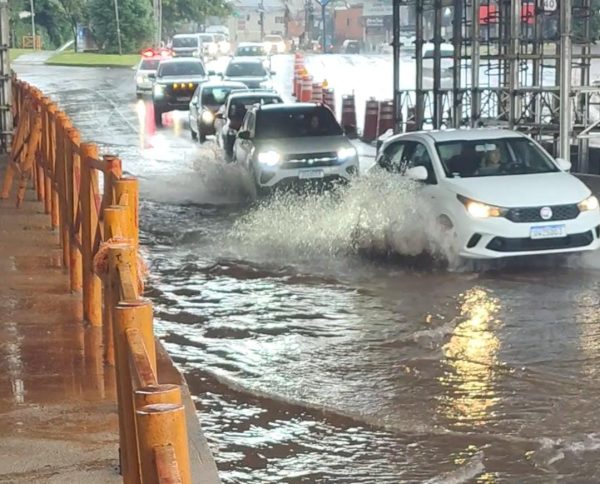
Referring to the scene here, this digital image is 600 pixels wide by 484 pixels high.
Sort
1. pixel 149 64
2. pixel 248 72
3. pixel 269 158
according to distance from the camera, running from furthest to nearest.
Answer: pixel 149 64, pixel 248 72, pixel 269 158

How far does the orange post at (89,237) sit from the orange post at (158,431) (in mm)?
5226

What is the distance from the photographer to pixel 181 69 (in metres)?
37.9

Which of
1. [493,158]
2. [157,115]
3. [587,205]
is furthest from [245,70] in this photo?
[587,205]

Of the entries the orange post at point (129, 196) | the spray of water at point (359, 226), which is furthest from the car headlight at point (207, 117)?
the orange post at point (129, 196)

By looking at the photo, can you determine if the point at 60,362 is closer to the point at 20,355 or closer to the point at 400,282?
the point at 20,355

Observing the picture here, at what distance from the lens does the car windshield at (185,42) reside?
222 feet

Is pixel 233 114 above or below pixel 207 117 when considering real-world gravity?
above

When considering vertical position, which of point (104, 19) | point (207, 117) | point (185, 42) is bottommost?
point (207, 117)

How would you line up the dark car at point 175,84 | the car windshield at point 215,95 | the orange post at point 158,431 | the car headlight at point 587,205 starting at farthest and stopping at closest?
the dark car at point 175,84 → the car windshield at point 215,95 → the car headlight at point 587,205 → the orange post at point 158,431

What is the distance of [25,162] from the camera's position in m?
14.5

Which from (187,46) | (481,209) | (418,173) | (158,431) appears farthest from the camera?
(187,46)

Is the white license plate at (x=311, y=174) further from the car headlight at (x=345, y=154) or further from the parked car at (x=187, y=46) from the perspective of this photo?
the parked car at (x=187, y=46)

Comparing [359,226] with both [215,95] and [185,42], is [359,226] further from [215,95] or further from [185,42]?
[185,42]

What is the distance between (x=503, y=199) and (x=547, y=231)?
1.84 ft
